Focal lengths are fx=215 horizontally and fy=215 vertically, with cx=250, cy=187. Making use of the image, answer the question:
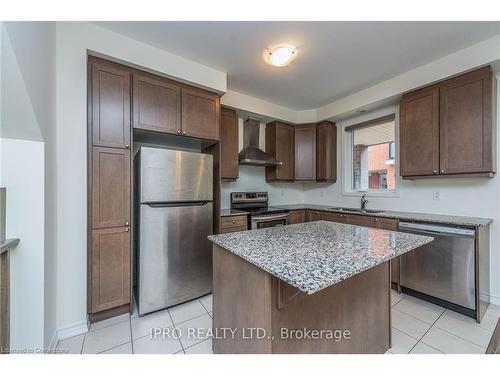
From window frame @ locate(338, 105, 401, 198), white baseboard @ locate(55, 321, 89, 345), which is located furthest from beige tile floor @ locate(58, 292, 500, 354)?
window frame @ locate(338, 105, 401, 198)

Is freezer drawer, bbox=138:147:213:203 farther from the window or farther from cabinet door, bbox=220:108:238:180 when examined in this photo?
the window

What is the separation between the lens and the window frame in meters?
3.09

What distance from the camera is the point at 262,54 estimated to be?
2293 mm

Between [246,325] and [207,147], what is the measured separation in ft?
7.48

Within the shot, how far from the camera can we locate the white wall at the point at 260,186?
140 inches

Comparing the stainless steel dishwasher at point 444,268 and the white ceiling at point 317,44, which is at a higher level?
the white ceiling at point 317,44

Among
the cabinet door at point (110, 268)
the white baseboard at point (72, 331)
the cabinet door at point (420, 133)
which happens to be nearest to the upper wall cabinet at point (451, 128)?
the cabinet door at point (420, 133)

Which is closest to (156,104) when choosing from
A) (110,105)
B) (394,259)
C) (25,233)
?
(110,105)

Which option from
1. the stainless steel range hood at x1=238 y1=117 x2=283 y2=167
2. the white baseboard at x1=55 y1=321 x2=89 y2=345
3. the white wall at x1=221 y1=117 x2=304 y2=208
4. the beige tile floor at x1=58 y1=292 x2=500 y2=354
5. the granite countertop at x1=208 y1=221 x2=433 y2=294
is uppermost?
the stainless steel range hood at x1=238 y1=117 x2=283 y2=167

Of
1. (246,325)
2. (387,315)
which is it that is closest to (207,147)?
(246,325)

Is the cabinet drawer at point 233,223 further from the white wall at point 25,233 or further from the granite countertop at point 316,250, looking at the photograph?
the white wall at point 25,233

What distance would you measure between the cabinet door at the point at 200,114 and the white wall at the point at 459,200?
2.67 metres

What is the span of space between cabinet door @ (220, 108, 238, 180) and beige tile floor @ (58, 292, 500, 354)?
5.71 feet

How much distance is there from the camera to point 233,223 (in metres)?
2.83
